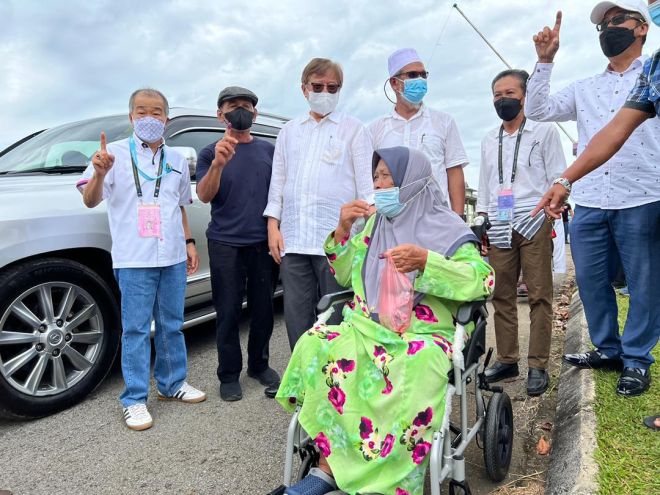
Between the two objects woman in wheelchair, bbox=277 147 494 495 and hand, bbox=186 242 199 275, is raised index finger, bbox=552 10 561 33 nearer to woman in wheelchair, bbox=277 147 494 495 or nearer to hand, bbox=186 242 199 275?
woman in wheelchair, bbox=277 147 494 495

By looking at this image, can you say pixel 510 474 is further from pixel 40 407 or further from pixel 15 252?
pixel 15 252

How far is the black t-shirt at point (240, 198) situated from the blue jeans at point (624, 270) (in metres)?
2.02

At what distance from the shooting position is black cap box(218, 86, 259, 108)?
10.9ft

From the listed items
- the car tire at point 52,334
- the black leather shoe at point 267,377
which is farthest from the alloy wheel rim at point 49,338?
the black leather shoe at point 267,377

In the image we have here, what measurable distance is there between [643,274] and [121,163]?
3121 mm

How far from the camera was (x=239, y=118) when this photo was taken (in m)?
3.33

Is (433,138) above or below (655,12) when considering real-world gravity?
below

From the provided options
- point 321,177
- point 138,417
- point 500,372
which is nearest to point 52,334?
point 138,417

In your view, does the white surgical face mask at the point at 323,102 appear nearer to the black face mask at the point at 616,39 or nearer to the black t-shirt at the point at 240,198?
the black t-shirt at the point at 240,198

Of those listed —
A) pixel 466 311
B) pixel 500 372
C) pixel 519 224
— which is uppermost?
pixel 519 224

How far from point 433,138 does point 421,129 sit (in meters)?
0.10

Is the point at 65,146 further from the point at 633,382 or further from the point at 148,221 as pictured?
the point at 633,382

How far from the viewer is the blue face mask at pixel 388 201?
2.38 metres

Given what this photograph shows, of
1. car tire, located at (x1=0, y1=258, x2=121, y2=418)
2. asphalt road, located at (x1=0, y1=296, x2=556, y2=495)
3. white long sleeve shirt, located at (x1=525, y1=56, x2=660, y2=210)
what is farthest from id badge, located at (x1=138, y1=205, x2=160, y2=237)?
white long sleeve shirt, located at (x1=525, y1=56, x2=660, y2=210)
